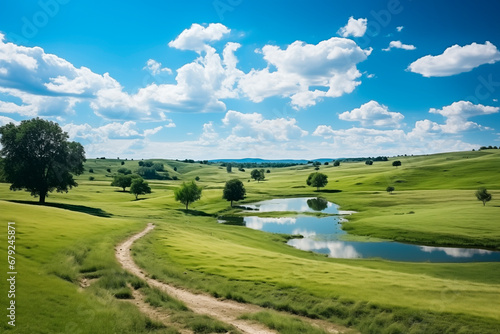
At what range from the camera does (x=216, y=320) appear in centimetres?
1592

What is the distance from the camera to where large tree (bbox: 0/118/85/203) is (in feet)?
201

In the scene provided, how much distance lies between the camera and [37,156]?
64.0 metres

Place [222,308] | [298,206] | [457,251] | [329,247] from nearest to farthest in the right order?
[222,308]
[457,251]
[329,247]
[298,206]

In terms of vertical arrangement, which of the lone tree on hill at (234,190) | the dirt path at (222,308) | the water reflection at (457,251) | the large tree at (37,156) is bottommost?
the water reflection at (457,251)

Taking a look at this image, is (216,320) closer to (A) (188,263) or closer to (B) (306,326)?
(B) (306,326)

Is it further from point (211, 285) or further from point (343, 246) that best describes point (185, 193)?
point (211, 285)

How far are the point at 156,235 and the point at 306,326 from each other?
28.8 m

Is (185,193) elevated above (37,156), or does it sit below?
below

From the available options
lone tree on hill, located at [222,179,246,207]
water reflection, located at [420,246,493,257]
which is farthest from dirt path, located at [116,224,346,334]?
lone tree on hill, located at [222,179,246,207]

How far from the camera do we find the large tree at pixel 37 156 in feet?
201

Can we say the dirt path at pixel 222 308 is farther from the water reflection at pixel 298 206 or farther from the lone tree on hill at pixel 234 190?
the water reflection at pixel 298 206

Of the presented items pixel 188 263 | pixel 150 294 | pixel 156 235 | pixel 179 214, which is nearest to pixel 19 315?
pixel 150 294

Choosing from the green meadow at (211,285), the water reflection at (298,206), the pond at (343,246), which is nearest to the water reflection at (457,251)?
the pond at (343,246)

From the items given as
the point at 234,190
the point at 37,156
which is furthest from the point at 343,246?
the point at 37,156
